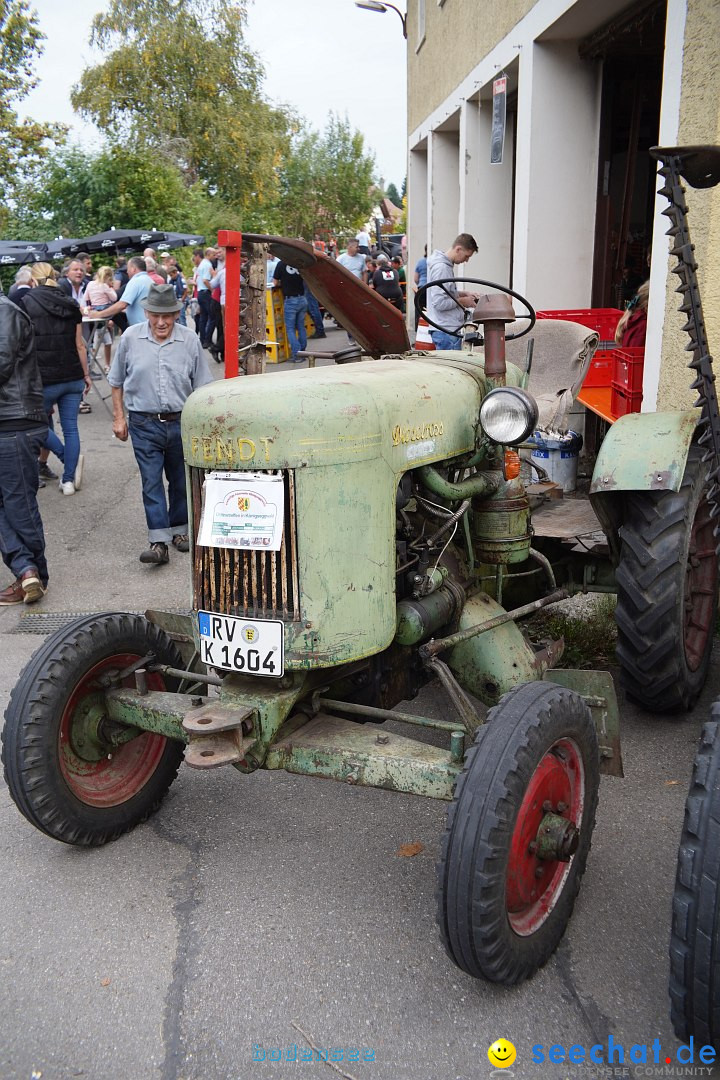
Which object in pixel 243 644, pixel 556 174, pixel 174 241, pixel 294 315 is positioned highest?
pixel 174 241

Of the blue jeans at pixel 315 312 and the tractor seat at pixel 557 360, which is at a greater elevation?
the blue jeans at pixel 315 312

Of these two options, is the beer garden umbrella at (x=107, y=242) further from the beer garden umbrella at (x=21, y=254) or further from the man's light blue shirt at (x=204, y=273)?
the man's light blue shirt at (x=204, y=273)

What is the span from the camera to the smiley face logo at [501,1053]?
2141 millimetres

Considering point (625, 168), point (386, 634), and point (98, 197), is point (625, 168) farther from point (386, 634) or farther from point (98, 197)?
point (98, 197)

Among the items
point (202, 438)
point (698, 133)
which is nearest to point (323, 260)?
point (202, 438)

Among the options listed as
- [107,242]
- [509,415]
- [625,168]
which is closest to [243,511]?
[509,415]

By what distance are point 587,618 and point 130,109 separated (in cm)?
3822

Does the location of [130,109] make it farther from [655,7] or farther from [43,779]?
[43,779]

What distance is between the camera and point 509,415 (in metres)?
2.76

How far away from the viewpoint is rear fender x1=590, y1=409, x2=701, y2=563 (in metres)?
3.41

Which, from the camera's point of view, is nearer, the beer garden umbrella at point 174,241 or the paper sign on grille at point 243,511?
the paper sign on grille at point 243,511

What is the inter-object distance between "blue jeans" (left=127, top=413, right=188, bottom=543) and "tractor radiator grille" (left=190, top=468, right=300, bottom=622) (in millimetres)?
3363

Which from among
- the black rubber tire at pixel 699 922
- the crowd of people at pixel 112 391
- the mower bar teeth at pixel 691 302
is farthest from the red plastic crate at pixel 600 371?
the black rubber tire at pixel 699 922

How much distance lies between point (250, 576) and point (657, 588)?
1.68 metres
